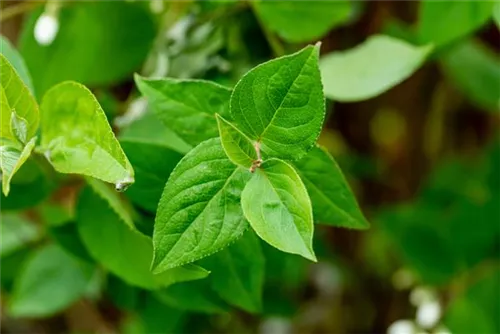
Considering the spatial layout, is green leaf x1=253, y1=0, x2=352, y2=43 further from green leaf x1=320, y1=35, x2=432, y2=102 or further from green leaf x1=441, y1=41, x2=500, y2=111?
green leaf x1=441, y1=41, x2=500, y2=111

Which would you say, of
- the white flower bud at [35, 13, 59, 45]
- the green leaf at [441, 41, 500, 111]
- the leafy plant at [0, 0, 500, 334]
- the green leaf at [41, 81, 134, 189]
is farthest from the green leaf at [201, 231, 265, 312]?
the green leaf at [441, 41, 500, 111]

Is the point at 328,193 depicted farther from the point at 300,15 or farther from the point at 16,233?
the point at 16,233

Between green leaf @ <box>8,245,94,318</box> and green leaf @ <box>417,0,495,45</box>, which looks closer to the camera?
green leaf @ <box>417,0,495,45</box>

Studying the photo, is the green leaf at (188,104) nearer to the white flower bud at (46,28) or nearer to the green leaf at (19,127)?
the green leaf at (19,127)

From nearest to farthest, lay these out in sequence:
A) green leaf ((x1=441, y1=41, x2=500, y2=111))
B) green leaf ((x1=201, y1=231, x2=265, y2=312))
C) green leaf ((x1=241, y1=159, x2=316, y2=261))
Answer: green leaf ((x1=241, y1=159, x2=316, y2=261))
green leaf ((x1=201, y1=231, x2=265, y2=312))
green leaf ((x1=441, y1=41, x2=500, y2=111))

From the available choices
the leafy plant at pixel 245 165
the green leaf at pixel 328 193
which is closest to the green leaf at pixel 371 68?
the leafy plant at pixel 245 165
